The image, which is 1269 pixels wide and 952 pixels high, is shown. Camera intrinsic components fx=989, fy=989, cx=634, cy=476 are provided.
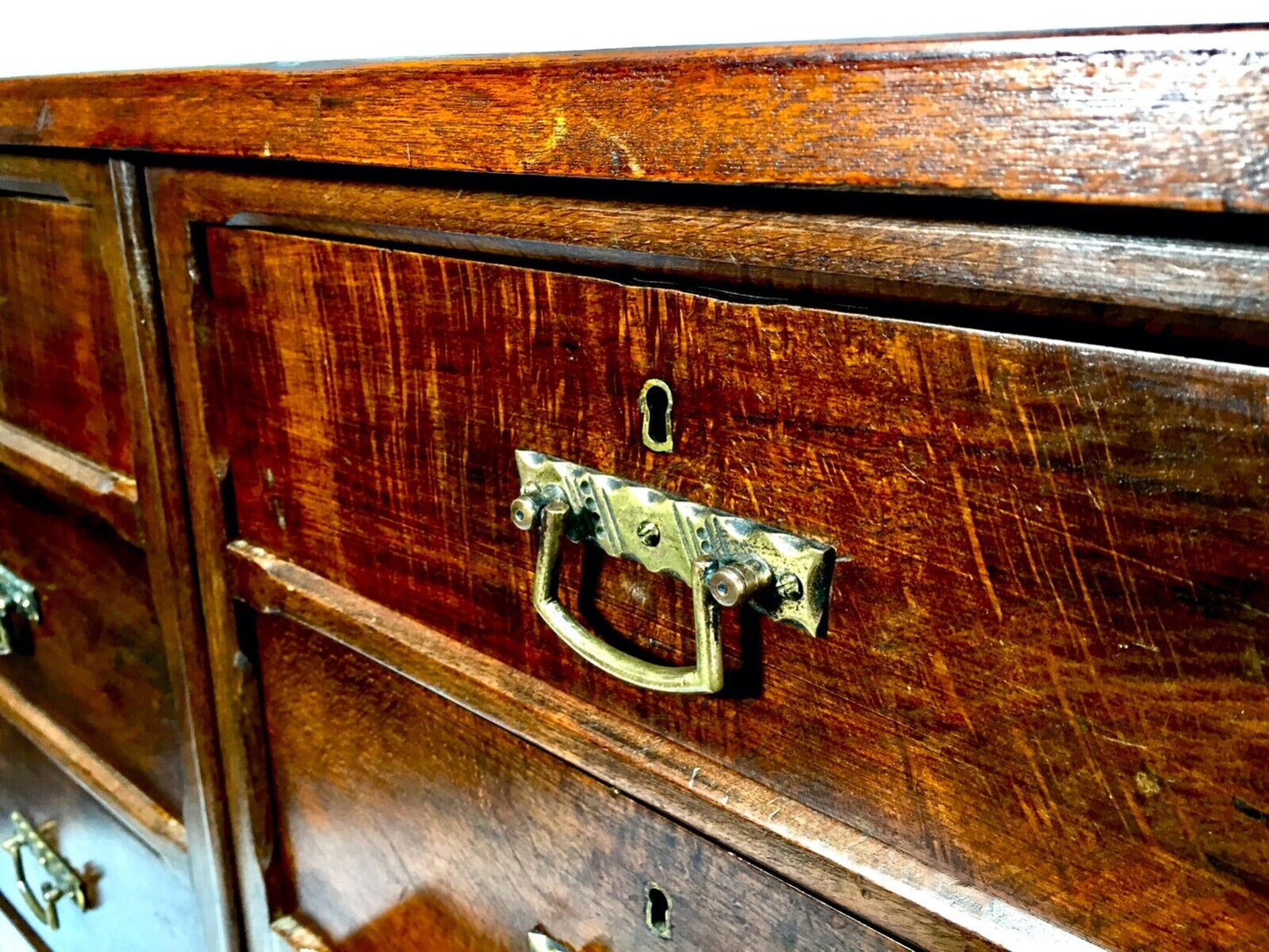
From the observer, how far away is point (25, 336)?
0.64 m

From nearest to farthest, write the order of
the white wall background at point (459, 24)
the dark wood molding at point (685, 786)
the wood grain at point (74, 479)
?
the dark wood molding at point (685, 786), the white wall background at point (459, 24), the wood grain at point (74, 479)

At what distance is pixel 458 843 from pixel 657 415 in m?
0.28

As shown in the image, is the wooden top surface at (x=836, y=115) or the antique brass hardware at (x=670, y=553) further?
the antique brass hardware at (x=670, y=553)

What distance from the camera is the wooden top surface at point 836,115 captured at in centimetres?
22

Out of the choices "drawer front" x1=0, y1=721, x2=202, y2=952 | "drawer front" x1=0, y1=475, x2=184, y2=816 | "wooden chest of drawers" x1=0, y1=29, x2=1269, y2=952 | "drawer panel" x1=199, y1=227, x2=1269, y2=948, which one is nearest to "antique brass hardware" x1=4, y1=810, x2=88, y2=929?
"drawer front" x1=0, y1=721, x2=202, y2=952

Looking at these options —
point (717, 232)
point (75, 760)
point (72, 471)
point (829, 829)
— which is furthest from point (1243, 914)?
point (75, 760)

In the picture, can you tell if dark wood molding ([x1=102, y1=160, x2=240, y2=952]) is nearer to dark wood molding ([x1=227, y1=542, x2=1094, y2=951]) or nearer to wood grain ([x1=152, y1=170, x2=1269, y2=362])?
dark wood molding ([x1=227, y1=542, x2=1094, y2=951])

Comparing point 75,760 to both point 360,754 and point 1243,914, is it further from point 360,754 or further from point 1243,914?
point 1243,914

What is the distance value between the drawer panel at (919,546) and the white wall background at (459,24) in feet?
0.45

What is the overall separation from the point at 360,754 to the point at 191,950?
317 millimetres

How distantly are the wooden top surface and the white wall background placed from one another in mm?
103

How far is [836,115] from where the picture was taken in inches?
10.6

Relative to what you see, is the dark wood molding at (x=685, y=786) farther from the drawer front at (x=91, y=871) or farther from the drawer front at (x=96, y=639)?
the drawer front at (x=91, y=871)

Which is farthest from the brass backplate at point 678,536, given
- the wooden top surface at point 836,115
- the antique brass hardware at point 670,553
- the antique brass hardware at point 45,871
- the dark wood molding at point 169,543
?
the antique brass hardware at point 45,871
